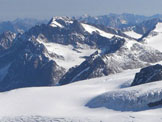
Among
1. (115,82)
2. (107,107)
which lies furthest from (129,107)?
(115,82)

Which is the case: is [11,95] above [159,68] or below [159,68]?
below

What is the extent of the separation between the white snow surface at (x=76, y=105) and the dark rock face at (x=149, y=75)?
32.1 feet

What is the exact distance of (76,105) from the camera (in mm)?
78625

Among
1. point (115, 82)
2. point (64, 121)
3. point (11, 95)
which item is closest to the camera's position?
point (64, 121)

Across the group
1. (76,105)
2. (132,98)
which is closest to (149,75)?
(132,98)

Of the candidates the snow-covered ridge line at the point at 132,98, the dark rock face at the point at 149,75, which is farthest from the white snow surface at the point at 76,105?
the dark rock face at the point at 149,75

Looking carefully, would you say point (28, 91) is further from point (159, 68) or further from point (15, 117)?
point (159, 68)

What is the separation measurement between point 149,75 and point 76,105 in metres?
21.4

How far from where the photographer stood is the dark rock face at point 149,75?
88988mm

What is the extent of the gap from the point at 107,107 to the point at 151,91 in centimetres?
839

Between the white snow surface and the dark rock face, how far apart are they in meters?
9.80

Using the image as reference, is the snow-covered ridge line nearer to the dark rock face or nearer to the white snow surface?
the white snow surface

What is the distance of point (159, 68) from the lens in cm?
9294

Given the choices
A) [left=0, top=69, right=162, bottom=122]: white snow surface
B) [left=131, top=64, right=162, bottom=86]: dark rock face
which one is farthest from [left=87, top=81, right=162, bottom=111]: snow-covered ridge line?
[left=131, top=64, right=162, bottom=86]: dark rock face
